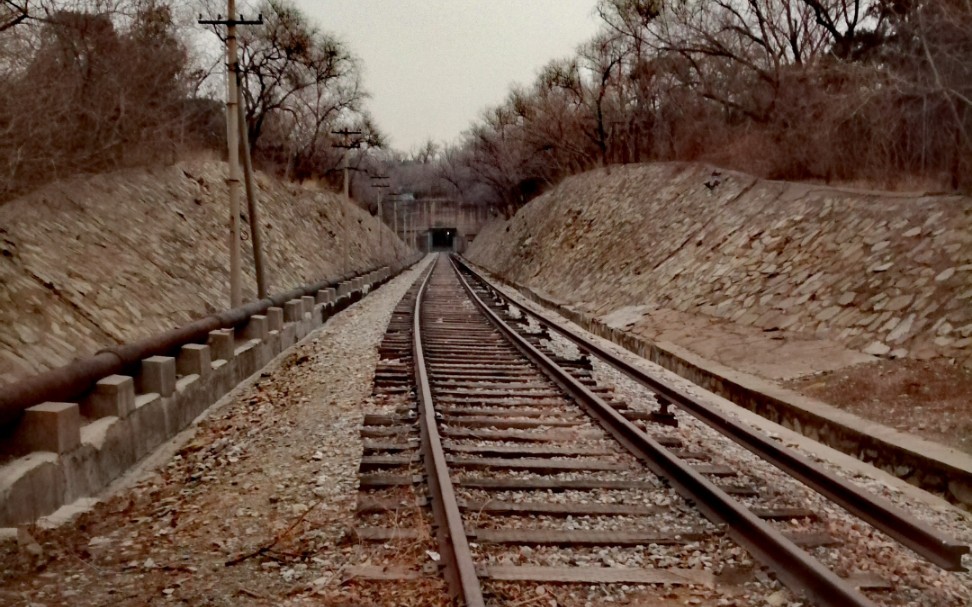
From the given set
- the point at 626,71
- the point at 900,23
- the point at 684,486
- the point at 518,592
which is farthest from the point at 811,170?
the point at 626,71

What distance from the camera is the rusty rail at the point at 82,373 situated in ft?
15.6

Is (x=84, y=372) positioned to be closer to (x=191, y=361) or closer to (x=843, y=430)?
(x=191, y=361)

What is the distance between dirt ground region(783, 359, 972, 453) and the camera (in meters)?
6.65

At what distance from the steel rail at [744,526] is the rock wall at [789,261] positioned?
451 centimetres

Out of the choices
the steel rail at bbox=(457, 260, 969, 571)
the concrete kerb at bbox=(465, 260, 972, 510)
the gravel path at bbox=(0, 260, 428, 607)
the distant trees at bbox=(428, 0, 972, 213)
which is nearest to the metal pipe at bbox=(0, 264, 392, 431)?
the gravel path at bbox=(0, 260, 428, 607)

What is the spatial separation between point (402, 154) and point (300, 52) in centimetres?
11369

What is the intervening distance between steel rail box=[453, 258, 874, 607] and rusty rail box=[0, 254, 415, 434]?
475 centimetres

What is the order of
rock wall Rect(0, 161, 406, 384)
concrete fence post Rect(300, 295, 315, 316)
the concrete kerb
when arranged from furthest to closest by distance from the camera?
concrete fence post Rect(300, 295, 315, 316)
rock wall Rect(0, 161, 406, 384)
the concrete kerb

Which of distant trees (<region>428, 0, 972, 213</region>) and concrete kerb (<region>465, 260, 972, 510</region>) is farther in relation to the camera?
distant trees (<region>428, 0, 972, 213</region>)

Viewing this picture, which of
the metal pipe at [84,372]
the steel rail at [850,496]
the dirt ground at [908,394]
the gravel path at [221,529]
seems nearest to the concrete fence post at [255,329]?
the metal pipe at [84,372]

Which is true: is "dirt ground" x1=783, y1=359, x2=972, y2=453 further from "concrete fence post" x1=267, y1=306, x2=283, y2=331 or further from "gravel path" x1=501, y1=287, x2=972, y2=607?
"concrete fence post" x1=267, y1=306, x2=283, y2=331

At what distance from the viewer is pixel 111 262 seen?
500 inches

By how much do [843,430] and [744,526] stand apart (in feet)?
11.4

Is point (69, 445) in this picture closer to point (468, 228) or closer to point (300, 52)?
point (300, 52)
